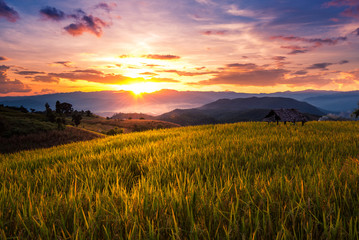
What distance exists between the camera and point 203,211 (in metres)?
1.70

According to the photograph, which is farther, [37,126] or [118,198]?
[37,126]

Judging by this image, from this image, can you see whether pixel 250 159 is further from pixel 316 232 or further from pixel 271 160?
pixel 316 232

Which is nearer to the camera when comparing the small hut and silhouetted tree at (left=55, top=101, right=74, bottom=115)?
the small hut

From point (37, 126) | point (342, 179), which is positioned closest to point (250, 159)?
point (342, 179)

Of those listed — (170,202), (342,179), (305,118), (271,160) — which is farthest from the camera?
(305,118)

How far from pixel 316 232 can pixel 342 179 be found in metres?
1.38

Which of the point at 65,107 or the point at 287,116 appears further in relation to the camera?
the point at 65,107

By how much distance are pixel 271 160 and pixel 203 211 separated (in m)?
2.32

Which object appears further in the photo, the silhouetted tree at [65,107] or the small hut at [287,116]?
the silhouetted tree at [65,107]

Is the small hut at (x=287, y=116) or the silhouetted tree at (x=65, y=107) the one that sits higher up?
the silhouetted tree at (x=65, y=107)

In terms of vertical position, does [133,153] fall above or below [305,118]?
below

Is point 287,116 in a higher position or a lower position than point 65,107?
lower

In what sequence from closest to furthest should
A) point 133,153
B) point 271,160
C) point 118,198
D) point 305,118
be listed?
point 118,198
point 271,160
point 133,153
point 305,118

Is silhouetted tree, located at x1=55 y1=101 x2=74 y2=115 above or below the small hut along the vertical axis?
above
